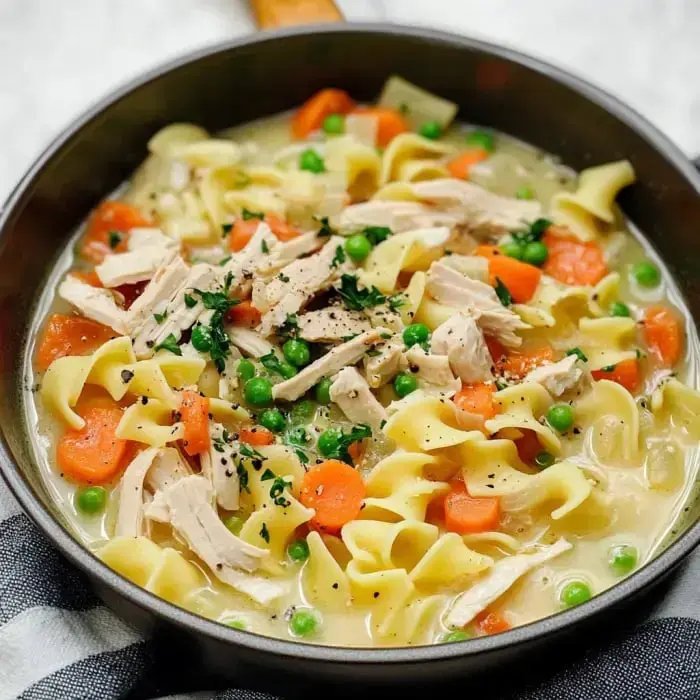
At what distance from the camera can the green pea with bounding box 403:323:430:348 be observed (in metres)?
4.77

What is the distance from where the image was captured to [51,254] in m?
5.42

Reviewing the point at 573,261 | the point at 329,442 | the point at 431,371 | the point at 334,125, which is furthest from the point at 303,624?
the point at 334,125

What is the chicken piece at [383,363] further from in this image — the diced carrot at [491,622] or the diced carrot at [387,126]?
the diced carrot at [387,126]

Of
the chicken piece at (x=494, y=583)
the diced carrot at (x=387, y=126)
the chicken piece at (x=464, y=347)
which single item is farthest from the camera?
the diced carrot at (x=387, y=126)

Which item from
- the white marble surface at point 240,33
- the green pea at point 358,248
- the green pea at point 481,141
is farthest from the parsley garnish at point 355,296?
the white marble surface at point 240,33

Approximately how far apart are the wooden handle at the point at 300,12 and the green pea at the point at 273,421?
2549 mm

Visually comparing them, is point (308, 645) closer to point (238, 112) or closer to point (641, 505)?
point (641, 505)

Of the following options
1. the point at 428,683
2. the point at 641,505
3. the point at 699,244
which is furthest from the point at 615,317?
the point at 428,683

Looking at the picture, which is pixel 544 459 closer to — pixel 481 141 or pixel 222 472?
pixel 222 472

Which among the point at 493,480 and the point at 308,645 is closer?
the point at 308,645

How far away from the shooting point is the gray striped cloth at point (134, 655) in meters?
3.93

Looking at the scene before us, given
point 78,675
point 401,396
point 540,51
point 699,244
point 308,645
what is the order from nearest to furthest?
point 308,645 → point 78,675 → point 401,396 → point 699,244 → point 540,51

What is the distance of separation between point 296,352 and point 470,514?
1.08 meters

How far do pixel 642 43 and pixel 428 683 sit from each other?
15.4 ft
